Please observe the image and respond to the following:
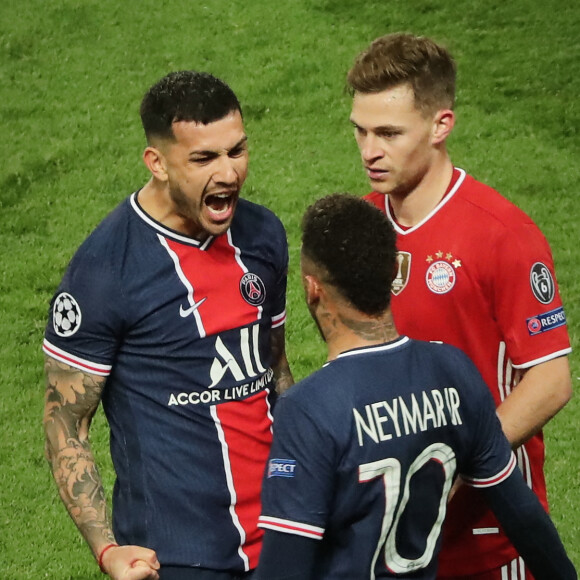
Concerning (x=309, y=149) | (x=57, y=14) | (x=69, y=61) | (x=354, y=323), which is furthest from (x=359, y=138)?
(x=57, y=14)

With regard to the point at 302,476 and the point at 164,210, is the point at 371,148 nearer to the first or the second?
the point at 164,210

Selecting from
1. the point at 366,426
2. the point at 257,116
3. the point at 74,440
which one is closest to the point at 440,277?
the point at 366,426

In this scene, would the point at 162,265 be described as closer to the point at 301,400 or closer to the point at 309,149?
the point at 301,400

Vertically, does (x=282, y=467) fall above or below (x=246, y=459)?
above

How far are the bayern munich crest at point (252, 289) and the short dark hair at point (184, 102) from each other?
1.86 ft

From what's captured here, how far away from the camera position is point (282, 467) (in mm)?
3037

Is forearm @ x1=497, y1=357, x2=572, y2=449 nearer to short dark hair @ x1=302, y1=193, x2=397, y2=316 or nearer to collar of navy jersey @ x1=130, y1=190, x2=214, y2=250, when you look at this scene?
short dark hair @ x1=302, y1=193, x2=397, y2=316

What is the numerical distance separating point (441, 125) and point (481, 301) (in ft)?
2.17

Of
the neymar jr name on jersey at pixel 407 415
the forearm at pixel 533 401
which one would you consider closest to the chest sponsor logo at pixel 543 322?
the forearm at pixel 533 401

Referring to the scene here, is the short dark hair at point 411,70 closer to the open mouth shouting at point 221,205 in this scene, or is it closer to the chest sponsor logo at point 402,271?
the chest sponsor logo at point 402,271

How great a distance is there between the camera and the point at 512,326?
382 cm

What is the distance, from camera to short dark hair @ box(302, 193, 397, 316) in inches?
123

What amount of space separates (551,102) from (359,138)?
25.1ft

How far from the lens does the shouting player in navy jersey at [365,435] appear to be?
301 centimetres
